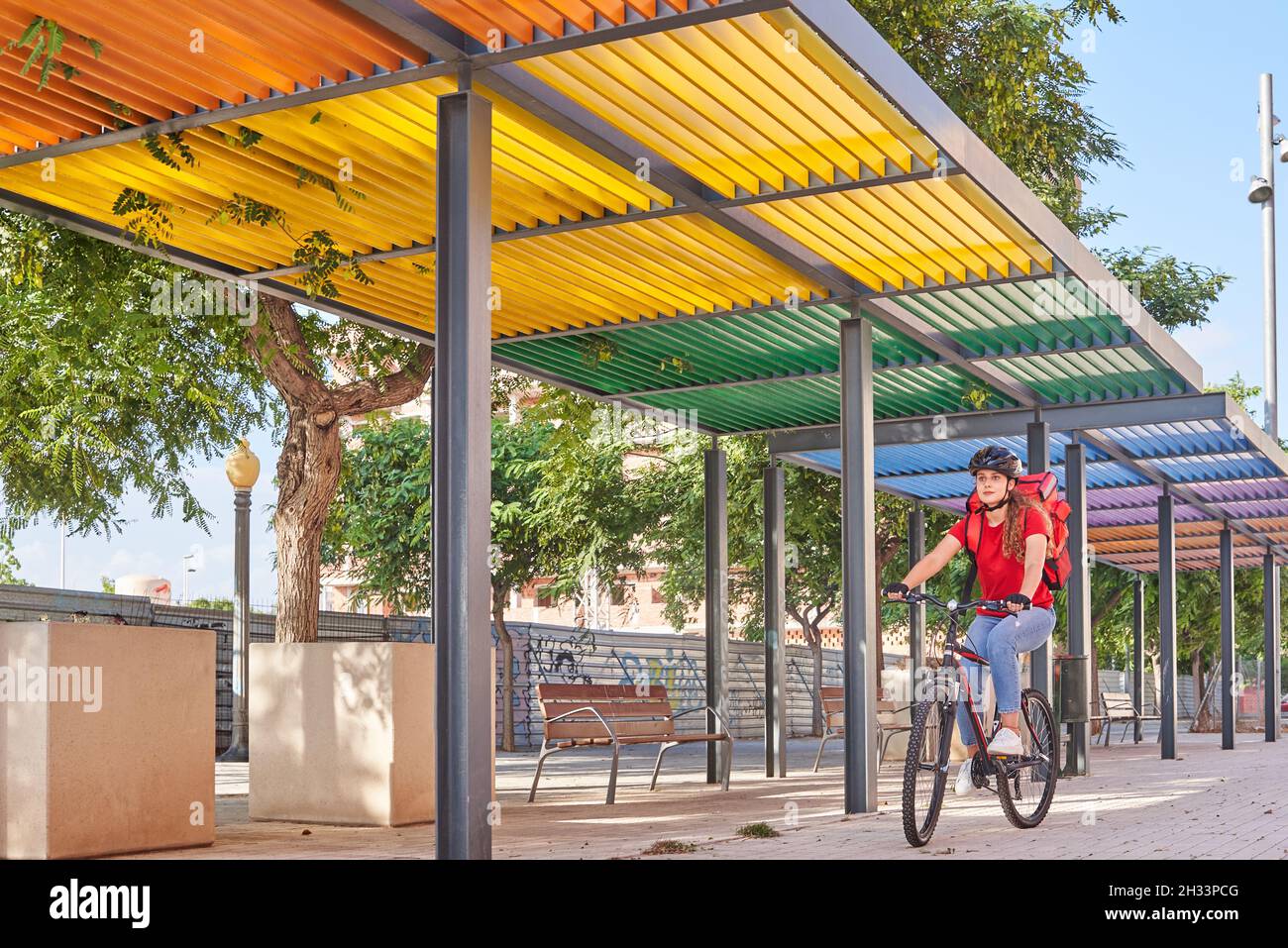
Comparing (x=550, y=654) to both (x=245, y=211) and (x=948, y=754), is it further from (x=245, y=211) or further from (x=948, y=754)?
(x=948, y=754)

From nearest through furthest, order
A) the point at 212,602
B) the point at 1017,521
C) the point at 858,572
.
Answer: the point at 1017,521 → the point at 858,572 → the point at 212,602

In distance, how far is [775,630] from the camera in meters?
16.0

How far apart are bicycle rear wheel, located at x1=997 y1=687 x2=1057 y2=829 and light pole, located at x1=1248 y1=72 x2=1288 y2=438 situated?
18668 millimetres

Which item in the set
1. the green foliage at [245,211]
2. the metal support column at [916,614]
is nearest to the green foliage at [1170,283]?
the metal support column at [916,614]

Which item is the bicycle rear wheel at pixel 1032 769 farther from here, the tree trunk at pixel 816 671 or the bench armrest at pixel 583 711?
the tree trunk at pixel 816 671

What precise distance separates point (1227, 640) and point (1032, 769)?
14.7m

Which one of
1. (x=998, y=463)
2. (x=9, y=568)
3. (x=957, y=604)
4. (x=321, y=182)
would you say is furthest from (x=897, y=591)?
(x=9, y=568)

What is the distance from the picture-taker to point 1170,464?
693 inches

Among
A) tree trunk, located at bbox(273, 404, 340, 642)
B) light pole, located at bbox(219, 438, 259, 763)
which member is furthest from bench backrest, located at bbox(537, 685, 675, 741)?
light pole, located at bbox(219, 438, 259, 763)

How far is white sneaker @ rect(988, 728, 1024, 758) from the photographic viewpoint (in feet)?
29.2

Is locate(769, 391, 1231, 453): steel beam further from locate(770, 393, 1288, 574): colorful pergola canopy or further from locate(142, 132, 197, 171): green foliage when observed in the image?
locate(142, 132, 197, 171): green foliage

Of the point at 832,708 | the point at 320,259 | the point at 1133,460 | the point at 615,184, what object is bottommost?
the point at 832,708
